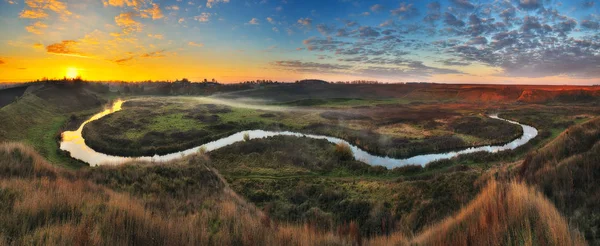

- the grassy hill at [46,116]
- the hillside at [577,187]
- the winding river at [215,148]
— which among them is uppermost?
the hillside at [577,187]

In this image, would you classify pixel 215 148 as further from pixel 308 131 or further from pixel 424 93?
pixel 424 93

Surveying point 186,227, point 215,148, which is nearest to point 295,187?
point 186,227

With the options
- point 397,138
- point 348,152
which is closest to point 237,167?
point 348,152

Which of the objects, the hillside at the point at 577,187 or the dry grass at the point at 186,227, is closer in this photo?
the dry grass at the point at 186,227

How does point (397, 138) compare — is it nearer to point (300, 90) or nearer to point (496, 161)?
point (496, 161)

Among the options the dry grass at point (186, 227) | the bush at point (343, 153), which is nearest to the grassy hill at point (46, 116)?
the bush at point (343, 153)

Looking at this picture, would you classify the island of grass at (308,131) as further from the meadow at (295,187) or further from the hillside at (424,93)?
the hillside at (424,93)

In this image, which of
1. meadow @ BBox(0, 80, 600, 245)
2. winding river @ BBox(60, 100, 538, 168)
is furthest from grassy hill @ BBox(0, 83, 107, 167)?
winding river @ BBox(60, 100, 538, 168)

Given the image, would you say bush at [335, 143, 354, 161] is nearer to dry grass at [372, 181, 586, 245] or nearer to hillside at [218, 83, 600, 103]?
dry grass at [372, 181, 586, 245]
